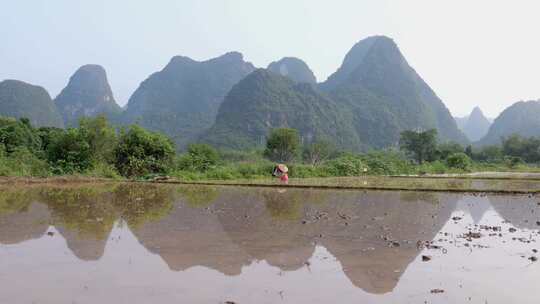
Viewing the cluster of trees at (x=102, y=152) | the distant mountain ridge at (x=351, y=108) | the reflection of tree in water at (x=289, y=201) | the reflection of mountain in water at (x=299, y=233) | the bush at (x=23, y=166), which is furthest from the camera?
the distant mountain ridge at (x=351, y=108)

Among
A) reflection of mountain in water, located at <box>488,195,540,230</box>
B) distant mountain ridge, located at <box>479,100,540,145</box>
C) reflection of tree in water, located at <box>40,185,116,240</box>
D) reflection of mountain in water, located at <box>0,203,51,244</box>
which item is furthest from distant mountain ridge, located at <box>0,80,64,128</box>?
distant mountain ridge, located at <box>479,100,540,145</box>

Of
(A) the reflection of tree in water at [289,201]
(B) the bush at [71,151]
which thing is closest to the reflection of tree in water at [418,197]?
(A) the reflection of tree in water at [289,201]

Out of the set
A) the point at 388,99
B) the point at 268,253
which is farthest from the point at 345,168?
the point at 388,99

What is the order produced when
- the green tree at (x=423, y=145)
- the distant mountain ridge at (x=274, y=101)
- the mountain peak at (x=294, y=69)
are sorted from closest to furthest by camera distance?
the green tree at (x=423, y=145) → the distant mountain ridge at (x=274, y=101) → the mountain peak at (x=294, y=69)

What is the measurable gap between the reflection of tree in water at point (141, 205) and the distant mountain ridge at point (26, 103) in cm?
8826

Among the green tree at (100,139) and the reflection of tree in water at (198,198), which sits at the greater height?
the green tree at (100,139)

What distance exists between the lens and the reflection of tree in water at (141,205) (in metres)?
10.4

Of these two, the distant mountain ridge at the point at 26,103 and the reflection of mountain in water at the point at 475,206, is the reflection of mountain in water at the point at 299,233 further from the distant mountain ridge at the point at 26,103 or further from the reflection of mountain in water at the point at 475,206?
the distant mountain ridge at the point at 26,103

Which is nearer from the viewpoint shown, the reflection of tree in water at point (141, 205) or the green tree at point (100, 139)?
the reflection of tree in water at point (141, 205)

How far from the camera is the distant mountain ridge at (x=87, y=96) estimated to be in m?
133

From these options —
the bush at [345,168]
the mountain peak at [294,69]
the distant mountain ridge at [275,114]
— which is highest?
the mountain peak at [294,69]

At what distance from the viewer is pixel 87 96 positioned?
136 metres

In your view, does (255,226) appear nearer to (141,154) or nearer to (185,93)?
(141,154)

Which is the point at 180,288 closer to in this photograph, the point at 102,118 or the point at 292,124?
the point at 102,118
